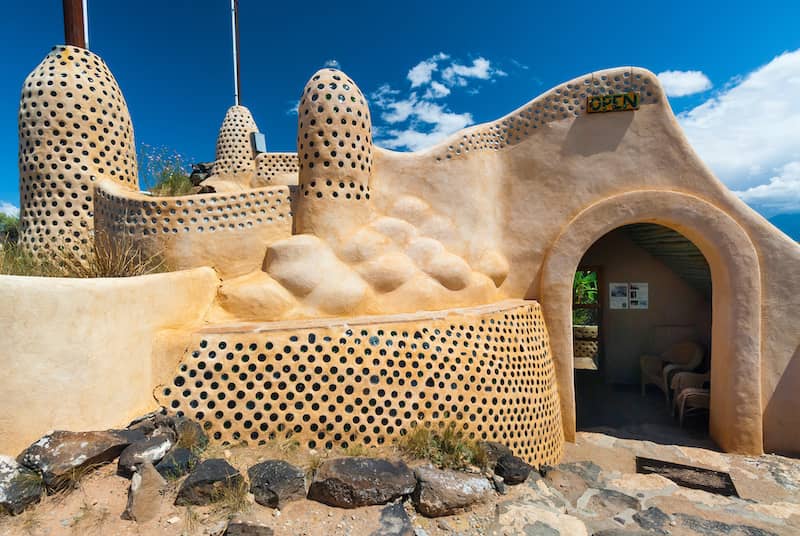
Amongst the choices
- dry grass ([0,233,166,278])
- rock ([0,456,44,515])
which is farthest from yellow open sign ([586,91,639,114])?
rock ([0,456,44,515])

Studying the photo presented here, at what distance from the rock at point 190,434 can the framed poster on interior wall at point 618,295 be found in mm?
8422

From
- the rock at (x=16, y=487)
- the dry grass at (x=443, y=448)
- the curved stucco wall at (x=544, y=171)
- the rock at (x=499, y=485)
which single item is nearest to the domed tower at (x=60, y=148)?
the rock at (x=16, y=487)

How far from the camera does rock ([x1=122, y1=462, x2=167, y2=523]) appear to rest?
292 cm

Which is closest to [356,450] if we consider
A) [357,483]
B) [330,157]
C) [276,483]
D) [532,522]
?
[357,483]

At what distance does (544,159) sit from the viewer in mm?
6582

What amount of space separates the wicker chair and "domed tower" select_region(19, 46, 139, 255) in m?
10.7

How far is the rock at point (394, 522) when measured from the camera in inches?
120

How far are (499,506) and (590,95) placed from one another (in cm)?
626

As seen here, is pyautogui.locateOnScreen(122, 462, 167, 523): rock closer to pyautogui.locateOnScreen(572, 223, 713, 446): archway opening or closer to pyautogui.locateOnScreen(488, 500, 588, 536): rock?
pyautogui.locateOnScreen(488, 500, 588, 536): rock

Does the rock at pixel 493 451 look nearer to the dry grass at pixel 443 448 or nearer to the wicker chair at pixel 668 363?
the dry grass at pixel 443 448

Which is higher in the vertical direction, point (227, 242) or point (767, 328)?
point (227, 242)

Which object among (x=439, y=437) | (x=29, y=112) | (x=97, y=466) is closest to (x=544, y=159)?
(x=439, y=437)

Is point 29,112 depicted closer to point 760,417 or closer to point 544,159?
point 544,159

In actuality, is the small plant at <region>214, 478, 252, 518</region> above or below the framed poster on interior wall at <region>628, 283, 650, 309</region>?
below
